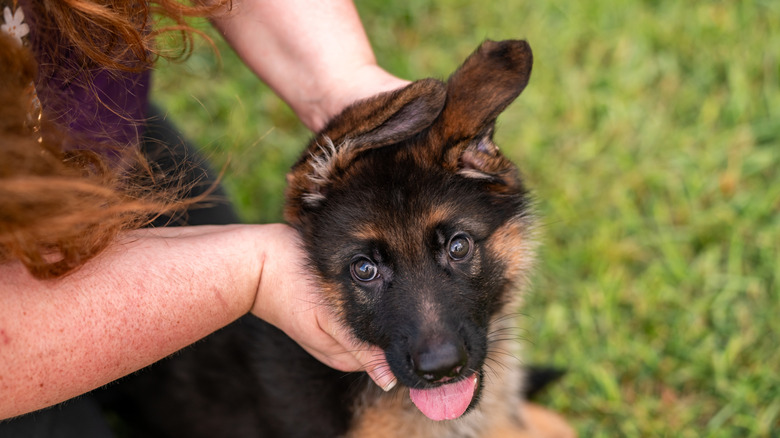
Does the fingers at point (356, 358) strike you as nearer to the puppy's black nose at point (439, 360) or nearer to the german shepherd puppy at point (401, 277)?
the german shepherd puppy at point (401, 277)

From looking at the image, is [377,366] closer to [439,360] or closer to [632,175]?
[439,360]

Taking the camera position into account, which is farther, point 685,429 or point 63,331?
point 685,429

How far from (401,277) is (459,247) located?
0.27 metres

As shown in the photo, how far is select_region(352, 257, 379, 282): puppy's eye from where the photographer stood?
2.53 meters

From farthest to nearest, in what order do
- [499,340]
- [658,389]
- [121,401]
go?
[658,389]
[121,401]
[499,340]

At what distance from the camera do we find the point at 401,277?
245 centimetres

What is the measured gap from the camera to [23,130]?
5.91 feet

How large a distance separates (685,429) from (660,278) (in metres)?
0.89

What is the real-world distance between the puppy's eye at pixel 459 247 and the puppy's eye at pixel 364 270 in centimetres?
30

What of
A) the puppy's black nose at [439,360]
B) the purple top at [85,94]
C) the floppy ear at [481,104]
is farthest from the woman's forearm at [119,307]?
the floppy ear at [481,104]

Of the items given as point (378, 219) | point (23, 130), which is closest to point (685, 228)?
point (378, 219)

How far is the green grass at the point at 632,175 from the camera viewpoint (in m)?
3.64

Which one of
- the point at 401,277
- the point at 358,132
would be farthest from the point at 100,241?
the point at 401,277

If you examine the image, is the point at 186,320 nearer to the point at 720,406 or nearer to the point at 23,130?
the point at 23,130
